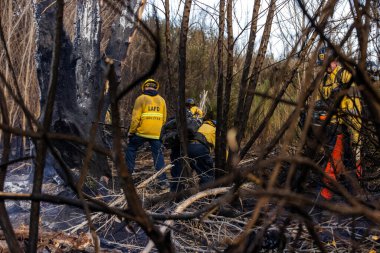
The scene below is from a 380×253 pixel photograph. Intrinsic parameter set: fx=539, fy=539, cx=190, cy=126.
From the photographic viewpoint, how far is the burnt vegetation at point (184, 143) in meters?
1.03

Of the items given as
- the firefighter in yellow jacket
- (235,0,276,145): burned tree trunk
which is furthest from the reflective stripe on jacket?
the firefighter in yellow jacket

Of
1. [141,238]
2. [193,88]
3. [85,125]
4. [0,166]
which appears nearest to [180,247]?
[141,238]

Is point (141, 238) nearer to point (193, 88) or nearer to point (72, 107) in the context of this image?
point (72, 107)

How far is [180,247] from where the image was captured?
→ 3277 mm

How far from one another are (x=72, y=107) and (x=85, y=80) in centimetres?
74

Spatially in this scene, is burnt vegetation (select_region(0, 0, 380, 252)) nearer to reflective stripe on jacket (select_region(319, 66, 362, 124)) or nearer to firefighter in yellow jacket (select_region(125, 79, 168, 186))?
reflective stripe on jacket (select_region(319, 66, 362, 124))

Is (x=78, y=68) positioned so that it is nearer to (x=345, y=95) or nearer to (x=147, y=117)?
(x=147, y=117)

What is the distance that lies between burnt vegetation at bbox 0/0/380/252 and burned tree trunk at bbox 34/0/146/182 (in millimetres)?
17

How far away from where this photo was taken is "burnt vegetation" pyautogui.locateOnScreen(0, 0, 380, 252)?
1030 mm

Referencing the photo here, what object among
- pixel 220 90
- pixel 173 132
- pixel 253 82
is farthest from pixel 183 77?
pixel 173 132

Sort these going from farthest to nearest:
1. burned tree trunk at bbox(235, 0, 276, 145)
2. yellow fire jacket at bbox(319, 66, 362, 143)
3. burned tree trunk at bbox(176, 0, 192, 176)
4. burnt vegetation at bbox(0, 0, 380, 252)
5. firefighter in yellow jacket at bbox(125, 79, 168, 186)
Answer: firefighter in yellow jacket at bbox(125, 79, 168, 186) → burned tree trunk at bbox(176, 0, 192, 176) → burned tree trunk at bbox(235, 0, 276, 145) → yellow fire jacket at bbox(319, 66, 362, 143) → burnt vegetation at bbox(0, 0, 380, 252)

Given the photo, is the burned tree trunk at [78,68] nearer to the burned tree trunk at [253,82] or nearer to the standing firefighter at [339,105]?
the burned tree trunk at [253,82]

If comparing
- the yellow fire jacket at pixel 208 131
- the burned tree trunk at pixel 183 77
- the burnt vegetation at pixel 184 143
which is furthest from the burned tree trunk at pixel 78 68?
the burned tree trunk at pixel 183 77

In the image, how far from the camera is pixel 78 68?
24.5 feet
